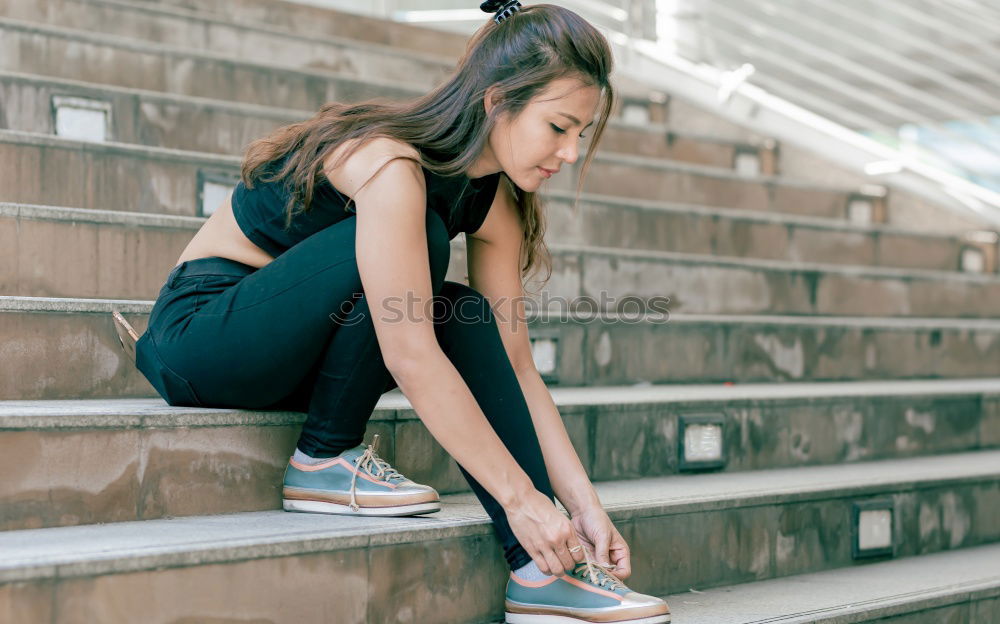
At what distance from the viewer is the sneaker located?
61.2 inches

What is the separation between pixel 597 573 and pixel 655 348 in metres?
1.19

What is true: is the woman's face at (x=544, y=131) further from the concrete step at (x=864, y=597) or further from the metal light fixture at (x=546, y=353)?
the metal light fixture at (x=546, y=353)

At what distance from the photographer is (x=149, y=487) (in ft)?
4.91

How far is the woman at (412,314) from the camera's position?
4.67ft

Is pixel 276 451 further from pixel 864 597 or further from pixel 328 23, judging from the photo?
pixel 328 23

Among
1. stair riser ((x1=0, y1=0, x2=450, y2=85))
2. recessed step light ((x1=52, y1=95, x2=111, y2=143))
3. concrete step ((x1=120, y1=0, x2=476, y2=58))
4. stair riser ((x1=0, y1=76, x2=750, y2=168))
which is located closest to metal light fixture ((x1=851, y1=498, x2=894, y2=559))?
stair riser ((x1=0, y1=76, x2=750, y2=168))

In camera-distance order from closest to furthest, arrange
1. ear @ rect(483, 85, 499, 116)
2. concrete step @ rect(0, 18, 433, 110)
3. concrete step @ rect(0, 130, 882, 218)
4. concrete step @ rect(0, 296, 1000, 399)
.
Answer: ear @ rect(483, 85, 499, 116)
concrete step @ rect(0, 296, 1000, 399)
concrete step @ rect(0, 130, 882, 218)
concrete step @ rect(0, 18, 433, 110)

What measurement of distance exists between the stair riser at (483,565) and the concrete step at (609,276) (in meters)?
0.95

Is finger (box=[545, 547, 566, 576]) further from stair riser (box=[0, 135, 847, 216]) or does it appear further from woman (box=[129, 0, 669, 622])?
stair riser (box=[0, 135, 847, 216])

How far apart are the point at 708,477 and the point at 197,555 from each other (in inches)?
45.9

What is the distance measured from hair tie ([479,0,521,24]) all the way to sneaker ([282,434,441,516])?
67cm

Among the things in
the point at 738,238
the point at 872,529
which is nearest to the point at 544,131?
the point at 872,529

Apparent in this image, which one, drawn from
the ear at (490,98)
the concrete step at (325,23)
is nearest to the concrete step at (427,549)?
the ear at (490,98)

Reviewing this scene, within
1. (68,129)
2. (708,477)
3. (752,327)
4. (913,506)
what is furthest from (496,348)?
(68,129)
